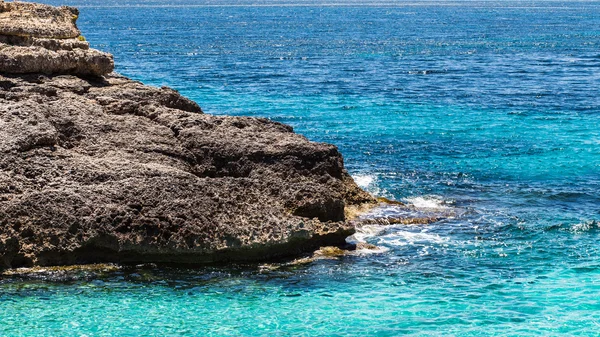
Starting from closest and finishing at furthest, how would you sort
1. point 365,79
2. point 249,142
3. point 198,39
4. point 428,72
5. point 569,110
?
point 249,142 → point 569,110 → point 365,79 → point 428,72 → point 198,39

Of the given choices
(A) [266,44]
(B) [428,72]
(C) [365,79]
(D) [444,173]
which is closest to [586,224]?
(D) [444,173]

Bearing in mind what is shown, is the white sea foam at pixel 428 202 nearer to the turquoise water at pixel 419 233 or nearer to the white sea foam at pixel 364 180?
the turquoise water at pixel 419 233

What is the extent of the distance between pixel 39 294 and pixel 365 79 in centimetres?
3670

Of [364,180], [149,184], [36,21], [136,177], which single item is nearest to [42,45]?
[36,21]

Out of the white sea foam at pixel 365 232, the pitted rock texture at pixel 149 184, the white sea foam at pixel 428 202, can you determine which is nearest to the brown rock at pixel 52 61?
the pitted rock texture at pixel 149 184

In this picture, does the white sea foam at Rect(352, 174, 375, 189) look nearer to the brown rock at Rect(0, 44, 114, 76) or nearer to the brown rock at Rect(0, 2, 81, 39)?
the brown rock at Rect(0, 44, 114, 76)

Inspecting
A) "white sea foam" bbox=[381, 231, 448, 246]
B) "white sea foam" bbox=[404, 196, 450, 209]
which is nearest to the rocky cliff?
"white sea foam" bbox=[381, 231, 448, 246]

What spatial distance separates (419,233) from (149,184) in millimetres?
5945

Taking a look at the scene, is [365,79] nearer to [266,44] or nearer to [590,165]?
[590,165]

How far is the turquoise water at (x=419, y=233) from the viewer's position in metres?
14.0

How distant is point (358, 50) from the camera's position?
2793 inches

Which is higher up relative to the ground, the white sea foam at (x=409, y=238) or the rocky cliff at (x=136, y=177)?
the rocky cliff at (x=136, y=177)

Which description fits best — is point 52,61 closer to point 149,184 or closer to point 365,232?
point 149,184

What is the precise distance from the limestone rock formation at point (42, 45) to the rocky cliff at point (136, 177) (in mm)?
35
